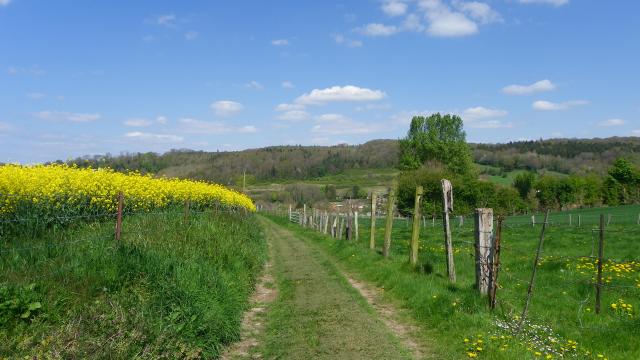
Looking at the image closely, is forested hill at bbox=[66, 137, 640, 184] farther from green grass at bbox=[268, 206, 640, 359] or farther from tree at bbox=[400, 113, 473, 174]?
green grass at bbox=[268, 206, 640, 359]

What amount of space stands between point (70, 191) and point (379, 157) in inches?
5408

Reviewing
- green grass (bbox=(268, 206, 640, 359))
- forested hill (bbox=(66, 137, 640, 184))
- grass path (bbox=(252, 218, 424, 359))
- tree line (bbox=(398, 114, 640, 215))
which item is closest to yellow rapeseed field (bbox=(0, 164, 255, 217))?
grass path (bbox=(252, 218, 424, 359))

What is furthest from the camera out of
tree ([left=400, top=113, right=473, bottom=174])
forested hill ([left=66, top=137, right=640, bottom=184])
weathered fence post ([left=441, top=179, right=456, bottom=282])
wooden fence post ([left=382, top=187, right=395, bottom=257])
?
forested hill ([left=66, top=137, right=640, bottom=184])

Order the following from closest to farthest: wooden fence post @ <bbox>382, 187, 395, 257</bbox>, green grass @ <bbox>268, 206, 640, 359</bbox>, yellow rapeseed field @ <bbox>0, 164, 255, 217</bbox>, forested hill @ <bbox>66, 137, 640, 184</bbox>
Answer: green grass @ <bbox>268, 206, 640, 359</bbox> < yellow rapeseed field @ <bbox>0, 164, 255, 217</bbox> < wooden fence post @ <bbox>382, 187, 395, 257</bbox> < forested hill @ <bbox>66, 137, 640, 184</bbox>

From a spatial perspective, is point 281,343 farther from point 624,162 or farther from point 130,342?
point 624,162

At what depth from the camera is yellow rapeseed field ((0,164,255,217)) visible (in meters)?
9.12

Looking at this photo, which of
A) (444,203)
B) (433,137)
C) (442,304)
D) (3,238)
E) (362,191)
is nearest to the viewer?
(3,238)

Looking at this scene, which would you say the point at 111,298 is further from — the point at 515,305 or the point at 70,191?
the point at 515,305

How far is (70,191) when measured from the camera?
1022 centimetres

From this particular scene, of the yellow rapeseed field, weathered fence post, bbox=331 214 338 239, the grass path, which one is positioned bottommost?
weathered fence post, bbox=331 214 338 239

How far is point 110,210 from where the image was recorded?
11.3m

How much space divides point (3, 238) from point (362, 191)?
89414 mm

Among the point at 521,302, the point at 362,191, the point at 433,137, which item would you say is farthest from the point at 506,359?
the point at 362,191

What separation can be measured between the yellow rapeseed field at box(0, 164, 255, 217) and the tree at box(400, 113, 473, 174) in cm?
6659
